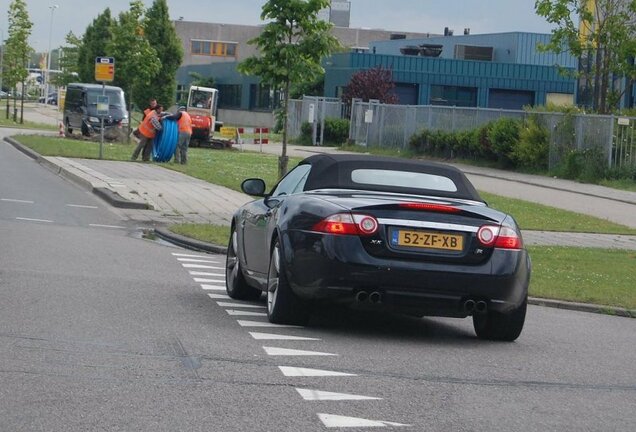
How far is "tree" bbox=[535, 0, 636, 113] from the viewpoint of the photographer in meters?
44.2

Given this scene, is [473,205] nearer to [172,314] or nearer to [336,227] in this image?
[336,227]

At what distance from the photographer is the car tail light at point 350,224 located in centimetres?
968

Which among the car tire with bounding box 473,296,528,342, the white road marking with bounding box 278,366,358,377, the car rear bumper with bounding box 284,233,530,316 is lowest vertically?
the white road marking with bounding box 278,366,358,377

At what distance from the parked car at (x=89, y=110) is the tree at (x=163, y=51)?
32548mm

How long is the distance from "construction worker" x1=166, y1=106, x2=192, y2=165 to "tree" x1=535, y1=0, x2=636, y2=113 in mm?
12351

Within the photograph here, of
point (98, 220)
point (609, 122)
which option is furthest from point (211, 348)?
point (609, 122)

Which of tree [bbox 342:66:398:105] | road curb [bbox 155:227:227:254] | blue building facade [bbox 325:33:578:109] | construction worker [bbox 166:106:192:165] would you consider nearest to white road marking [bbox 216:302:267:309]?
road curb [bbox 155:227:227:254]

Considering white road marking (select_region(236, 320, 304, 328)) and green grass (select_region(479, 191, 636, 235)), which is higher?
green grass (select_region(479, 191, 636, 235))

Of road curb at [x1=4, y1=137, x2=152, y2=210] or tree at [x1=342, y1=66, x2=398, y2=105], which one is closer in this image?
road curb at [x1=4, y1=137, x2=152, y2=210]

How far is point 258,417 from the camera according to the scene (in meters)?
6.90

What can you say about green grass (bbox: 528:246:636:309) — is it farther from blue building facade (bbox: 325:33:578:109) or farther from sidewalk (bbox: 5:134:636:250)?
blue building facade (bbox: 325:33:578:109)

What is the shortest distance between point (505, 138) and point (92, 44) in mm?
61439

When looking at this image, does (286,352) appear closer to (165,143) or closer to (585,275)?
(585,275)

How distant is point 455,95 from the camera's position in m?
77.2
